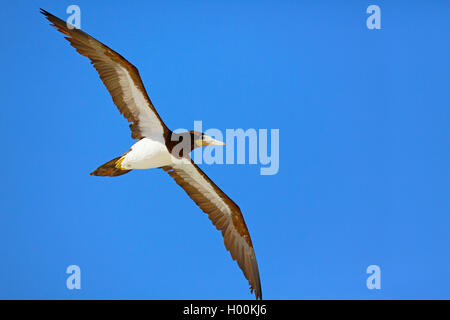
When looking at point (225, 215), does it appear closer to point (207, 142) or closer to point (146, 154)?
point (207, 142)

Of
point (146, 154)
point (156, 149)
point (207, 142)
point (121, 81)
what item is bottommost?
point (146, 154)

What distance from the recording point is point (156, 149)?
34.3 feet

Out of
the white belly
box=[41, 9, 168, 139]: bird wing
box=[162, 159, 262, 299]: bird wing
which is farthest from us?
box=[162, 159, 262, 299]: bird wing

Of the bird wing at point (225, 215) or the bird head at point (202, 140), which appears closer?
the bird head at point (202, 140)

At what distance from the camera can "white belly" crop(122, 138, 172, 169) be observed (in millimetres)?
10328

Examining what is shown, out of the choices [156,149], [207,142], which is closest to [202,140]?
[207,142]

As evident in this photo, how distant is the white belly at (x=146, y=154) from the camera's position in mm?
10328

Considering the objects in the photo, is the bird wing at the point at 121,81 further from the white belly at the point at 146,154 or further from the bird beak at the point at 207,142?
the bird beak at the point at 207,142

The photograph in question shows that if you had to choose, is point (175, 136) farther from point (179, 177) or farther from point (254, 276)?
point (254, 276)

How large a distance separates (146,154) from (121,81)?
1.43m

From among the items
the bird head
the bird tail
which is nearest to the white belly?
the bird tail

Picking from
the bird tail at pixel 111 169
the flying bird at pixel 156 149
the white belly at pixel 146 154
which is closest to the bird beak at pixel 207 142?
the flying bird at pixel 156 149

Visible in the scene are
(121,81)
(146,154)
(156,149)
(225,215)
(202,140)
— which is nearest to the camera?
(121,81)

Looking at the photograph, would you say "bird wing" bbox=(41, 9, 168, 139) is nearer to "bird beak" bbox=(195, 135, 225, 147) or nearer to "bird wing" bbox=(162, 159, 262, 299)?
"bird beak" bbox=(195, 135, 225, 147)
